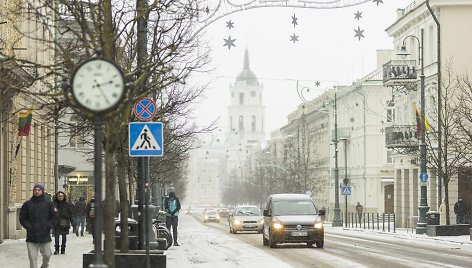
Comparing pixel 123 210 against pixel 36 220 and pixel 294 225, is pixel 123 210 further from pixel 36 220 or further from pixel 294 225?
pixel 294 225

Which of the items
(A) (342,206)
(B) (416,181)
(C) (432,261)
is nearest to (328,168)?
(A) (342,206)

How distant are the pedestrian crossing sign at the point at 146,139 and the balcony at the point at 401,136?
124ft

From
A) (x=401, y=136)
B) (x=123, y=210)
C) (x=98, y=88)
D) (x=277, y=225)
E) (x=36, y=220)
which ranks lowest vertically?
(x=277, y=225)

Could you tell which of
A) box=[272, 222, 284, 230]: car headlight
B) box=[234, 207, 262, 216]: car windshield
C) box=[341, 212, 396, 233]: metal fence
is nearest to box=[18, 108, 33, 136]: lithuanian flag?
box=[272, 222, 284, 230]: car headlight

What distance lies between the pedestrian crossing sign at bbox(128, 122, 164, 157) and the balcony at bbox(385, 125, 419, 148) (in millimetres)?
37850

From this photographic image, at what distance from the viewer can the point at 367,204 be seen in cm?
8431

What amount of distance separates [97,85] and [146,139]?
5683 mm

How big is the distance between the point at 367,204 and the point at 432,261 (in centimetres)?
6103

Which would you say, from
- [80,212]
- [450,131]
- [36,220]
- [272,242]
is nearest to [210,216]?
[450,131]

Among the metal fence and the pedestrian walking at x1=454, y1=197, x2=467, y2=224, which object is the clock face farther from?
the metal fence

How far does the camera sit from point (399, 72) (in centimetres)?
5544

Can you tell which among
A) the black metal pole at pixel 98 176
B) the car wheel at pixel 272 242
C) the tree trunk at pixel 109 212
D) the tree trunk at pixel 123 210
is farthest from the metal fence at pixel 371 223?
the black metal pole at pixel 98 176

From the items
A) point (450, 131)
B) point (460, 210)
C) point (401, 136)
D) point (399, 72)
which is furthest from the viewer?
point (399, 72)

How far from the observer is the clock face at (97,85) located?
11.0 meters
